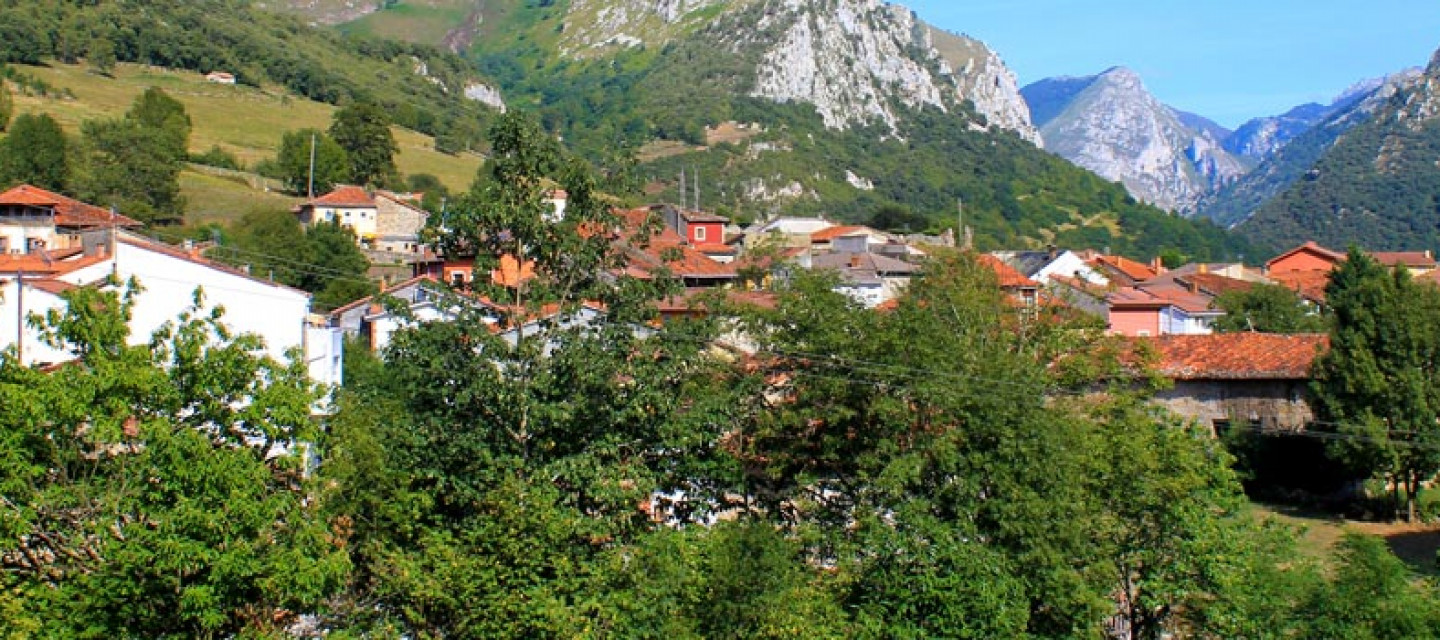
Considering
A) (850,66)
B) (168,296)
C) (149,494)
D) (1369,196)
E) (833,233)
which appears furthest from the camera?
(850,66)

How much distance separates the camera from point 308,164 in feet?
232

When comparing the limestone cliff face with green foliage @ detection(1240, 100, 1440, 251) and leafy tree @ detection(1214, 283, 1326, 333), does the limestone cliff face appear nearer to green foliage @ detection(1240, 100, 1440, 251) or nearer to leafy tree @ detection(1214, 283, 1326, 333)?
green foliage @ detection(1240, 100, 1440, 251)

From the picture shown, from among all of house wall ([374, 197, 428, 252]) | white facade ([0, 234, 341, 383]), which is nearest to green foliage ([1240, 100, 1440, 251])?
house wall ([374, 197, 428, 252])

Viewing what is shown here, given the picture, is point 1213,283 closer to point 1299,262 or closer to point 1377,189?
point 1299,262

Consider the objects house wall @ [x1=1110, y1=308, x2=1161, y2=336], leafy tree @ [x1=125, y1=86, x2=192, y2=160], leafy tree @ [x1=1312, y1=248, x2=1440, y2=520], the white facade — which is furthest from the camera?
leafy tree @ [x1=125, y1=86, x2=192, y2=160]

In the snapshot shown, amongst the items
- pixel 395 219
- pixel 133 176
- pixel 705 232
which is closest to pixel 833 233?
pixel 705 232

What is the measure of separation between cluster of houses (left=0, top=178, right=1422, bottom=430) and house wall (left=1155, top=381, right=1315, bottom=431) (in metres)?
0.02

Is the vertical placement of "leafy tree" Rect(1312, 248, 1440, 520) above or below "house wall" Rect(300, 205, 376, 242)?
below

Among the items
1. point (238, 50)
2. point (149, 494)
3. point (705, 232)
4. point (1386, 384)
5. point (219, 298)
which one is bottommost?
point (149, 494)

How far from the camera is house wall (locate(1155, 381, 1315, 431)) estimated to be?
91.5ft

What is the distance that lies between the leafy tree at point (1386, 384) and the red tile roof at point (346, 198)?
46.3 metres

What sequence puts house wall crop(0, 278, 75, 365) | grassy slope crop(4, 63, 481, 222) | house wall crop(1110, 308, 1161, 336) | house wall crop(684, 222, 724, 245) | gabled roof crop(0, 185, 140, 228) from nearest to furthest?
house wall crop(0, 278, 75, 365) < gabled roof crop(0, 185, 140, 228) < house wall crop(1110, 308, 1161, 336) < house wall crop(684, 222, 724, 245) < grassy slope crop(4, 63, 481, 222)

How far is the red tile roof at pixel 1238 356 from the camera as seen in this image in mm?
27828

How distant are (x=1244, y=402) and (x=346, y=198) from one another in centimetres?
4566
